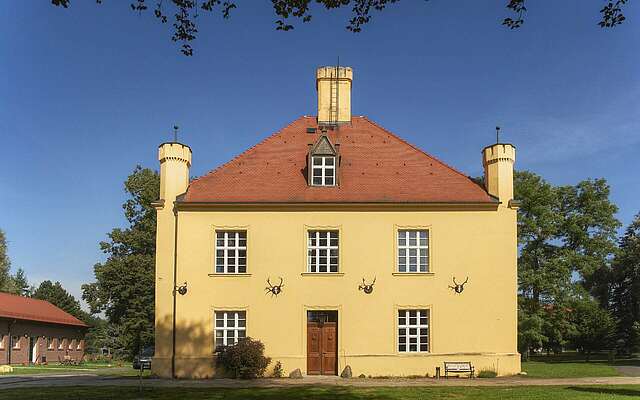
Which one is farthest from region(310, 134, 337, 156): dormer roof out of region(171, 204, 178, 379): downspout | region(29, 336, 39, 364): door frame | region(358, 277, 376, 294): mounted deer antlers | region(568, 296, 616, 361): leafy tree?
region(29, 336, 39, 364): door frame

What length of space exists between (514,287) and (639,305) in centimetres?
2871

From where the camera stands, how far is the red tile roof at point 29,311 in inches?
1560

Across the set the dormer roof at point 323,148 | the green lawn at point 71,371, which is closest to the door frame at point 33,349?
the green lawn at point 71,371

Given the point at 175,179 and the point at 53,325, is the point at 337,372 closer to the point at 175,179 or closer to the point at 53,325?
the point at 175,179

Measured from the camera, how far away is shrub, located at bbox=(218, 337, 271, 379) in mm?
21016

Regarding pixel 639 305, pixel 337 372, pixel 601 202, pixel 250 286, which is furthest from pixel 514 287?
pixel 639 305

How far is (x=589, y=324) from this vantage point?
139 ft

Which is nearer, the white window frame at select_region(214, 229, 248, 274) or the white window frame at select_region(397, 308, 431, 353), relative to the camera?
the white window frame at select_region(397, 308, 431, 353)

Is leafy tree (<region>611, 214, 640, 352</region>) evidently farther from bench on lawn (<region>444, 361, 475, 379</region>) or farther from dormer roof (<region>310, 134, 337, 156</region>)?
dormer roof (<region>310, 134, 337, 156</region>)

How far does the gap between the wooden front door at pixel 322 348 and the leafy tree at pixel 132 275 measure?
23.7 m

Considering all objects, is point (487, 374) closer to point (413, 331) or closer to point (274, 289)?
point (413, 331)

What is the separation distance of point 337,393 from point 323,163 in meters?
9.53

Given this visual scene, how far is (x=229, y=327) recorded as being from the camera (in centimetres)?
2242

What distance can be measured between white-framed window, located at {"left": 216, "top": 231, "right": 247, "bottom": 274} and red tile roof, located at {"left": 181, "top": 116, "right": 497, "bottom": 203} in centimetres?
126
